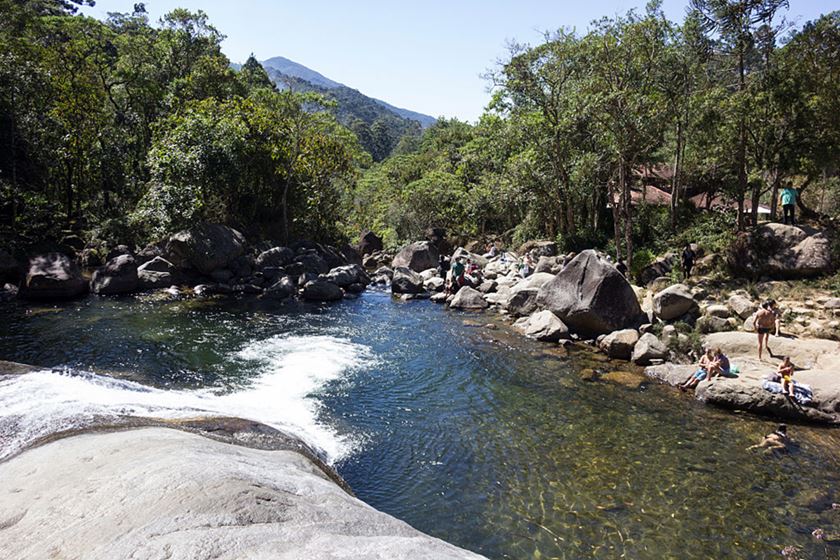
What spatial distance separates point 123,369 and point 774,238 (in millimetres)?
24734

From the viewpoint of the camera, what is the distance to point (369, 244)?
148 ft

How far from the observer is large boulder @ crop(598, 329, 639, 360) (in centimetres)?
1820

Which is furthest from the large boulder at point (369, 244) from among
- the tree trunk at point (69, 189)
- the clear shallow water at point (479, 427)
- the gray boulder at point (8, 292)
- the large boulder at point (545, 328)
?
→ the gray boulder at point (8, 292)

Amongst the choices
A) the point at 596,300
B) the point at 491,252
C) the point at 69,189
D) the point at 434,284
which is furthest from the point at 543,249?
the point at 69,189

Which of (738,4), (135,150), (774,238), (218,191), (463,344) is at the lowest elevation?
(463,344)

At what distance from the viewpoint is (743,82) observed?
22.0m

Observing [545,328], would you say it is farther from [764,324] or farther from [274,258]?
[274,258]

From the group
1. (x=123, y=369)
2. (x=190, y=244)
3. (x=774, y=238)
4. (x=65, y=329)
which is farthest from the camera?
(x=190, y=244)

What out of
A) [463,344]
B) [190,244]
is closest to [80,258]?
[190,244]

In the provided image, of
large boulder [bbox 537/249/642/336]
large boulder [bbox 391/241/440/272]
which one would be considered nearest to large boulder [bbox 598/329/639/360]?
large boulder [bbox 537/249/642/336]

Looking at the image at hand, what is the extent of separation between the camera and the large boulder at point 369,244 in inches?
1758

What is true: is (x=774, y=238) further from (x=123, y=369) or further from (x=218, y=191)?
(x=218, y=191)

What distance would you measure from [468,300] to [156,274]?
16806 mm

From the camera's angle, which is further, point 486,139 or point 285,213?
point 486,139
